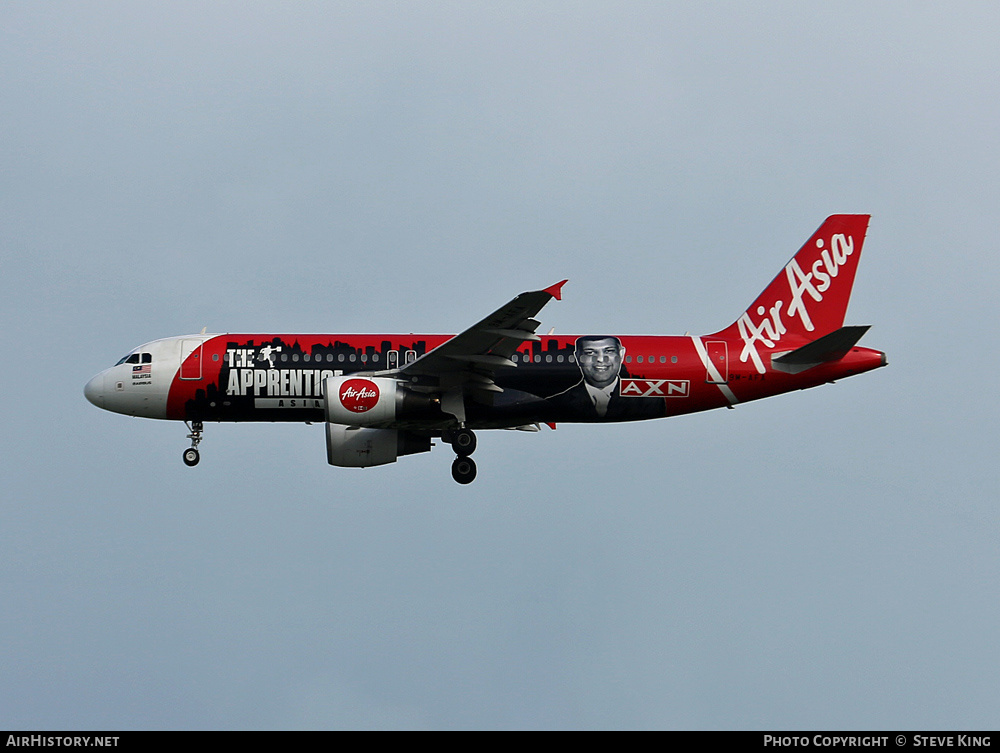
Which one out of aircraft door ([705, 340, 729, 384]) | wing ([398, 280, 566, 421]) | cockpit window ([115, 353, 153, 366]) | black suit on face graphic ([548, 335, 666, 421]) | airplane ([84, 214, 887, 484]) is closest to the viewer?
wing ([398, 280, 566, 421])

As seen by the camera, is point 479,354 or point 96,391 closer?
point 479,354

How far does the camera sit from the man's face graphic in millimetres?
39562

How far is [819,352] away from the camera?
129 feet

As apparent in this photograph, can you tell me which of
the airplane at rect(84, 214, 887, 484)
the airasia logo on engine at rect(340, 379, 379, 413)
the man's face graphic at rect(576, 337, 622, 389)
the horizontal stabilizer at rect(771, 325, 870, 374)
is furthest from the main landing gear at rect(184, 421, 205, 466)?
the horizontal stabilizer at rect(771, 325, 870, 374)

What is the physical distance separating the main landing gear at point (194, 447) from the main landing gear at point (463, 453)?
295 inches

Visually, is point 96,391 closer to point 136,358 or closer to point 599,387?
point 136,358

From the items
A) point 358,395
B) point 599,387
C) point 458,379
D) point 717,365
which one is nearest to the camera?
point 358,395

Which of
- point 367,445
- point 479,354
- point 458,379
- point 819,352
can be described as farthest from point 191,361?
point 819,352

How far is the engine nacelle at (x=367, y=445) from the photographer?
1590 inches

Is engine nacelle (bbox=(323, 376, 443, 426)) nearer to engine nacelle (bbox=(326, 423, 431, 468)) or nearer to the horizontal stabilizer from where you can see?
engine nacelle (bbox=(326, 423, 431, 468))

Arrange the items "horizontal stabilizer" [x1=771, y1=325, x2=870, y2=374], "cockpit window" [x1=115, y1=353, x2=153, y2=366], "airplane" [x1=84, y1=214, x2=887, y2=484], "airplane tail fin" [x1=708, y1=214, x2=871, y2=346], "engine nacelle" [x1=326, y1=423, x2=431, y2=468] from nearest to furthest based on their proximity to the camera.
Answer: "horizontal stabilizer" [x1=771, y1=325, x2=870, y2=374]
"airplane" [x1=84, y1=214, x2=887, y2=484]
"cockpit window" [x1=115, y1=353, x2=153, y2=366]
"engine nacelle" [x1=326, y1=423, x2=431, y2=468]
"airplane tail fin" [x1=708, y1=214, x2=871, y2=346]

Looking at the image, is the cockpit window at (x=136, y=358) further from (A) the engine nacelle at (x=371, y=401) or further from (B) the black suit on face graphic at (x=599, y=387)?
(B) the black suit on face graphic at (x=599, y=387)

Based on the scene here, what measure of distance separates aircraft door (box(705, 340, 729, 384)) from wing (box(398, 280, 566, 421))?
6012mm

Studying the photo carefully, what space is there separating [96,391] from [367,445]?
8.29 meters
